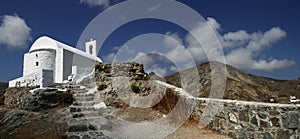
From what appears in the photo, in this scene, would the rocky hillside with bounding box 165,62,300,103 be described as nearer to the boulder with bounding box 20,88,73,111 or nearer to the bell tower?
the boulder with bounding box 20,88,73,111

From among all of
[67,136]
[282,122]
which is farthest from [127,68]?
[282,122]

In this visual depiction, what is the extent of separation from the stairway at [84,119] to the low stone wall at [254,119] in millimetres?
3311

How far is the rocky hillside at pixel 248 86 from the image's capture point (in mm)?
10023

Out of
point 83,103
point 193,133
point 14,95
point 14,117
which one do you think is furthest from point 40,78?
point 193,133

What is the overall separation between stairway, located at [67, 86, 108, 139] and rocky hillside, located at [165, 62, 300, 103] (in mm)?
6165

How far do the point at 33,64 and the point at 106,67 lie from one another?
47.4 ft

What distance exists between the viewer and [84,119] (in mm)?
7164

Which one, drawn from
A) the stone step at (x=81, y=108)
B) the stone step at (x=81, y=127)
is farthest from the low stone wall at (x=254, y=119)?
the stone step at (x=81, y=108)

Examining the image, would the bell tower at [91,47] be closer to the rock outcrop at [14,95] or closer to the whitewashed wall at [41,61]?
the whitewashed wall at [41,61]

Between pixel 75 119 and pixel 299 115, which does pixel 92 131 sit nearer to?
pixel 75 119

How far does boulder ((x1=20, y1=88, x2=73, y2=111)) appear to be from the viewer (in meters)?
8.84

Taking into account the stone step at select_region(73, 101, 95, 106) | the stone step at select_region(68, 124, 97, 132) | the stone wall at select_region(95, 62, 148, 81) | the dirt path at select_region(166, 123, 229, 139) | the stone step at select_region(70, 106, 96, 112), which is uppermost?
the stone wall at select_region(95, 62, 148, 81)

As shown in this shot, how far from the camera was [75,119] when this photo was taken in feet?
A: 23.5

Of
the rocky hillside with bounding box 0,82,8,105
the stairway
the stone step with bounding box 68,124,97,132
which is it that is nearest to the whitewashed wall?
the rocky hillside with bounding box 0,82,8,105
